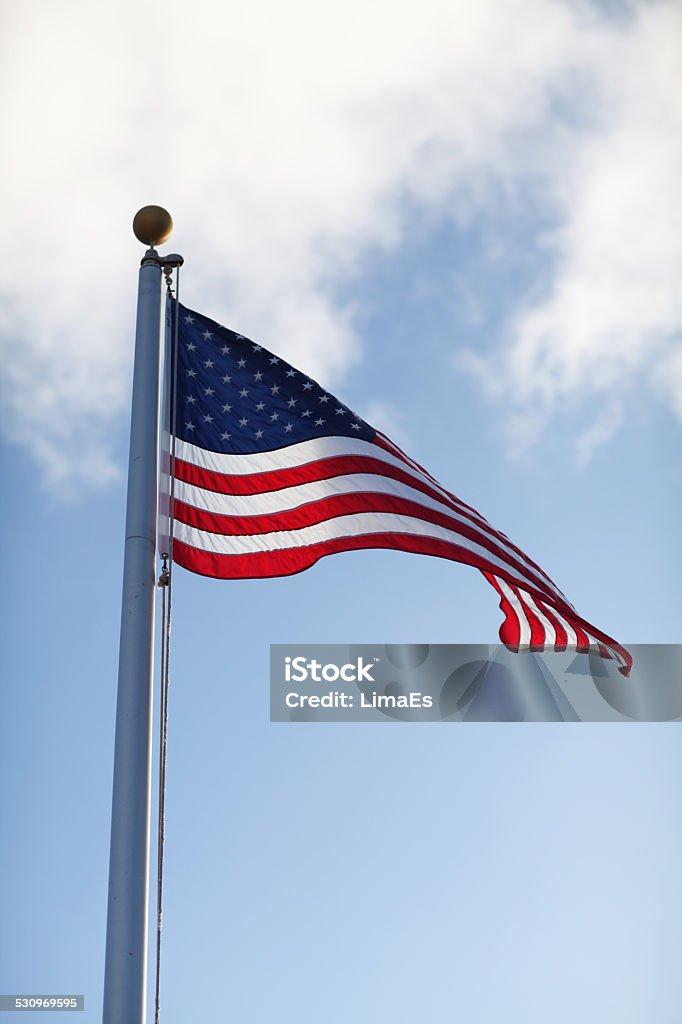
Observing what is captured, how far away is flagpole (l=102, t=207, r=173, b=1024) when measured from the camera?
5.57 metres

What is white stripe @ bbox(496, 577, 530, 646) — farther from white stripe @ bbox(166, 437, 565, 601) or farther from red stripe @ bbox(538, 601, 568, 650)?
white stripe @ bbox(166, 437, 565, 601)

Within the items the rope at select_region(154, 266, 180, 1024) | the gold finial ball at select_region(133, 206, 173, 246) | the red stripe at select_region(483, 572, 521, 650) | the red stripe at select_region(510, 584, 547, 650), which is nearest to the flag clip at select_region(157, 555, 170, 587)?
the rope at select_region(154, 266, 180, 1024)

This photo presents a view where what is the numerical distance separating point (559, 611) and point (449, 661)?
7.41 m

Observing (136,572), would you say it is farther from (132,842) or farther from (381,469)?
(381,469)

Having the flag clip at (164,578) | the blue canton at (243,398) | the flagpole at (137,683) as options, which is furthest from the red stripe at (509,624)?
the flagpole at (137,683)

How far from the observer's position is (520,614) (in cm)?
887

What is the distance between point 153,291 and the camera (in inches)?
307

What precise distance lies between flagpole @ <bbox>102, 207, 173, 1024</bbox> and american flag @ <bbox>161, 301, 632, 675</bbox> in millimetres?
514

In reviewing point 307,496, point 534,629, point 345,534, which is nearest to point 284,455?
point 307,496

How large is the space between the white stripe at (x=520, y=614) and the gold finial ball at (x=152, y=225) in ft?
11.4

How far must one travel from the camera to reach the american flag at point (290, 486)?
25.6 ft

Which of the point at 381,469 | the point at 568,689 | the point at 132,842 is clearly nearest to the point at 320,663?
the point at 568,689

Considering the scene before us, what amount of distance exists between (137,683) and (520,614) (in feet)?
11.7

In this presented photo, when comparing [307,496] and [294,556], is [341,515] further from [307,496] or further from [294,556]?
[294,556]
